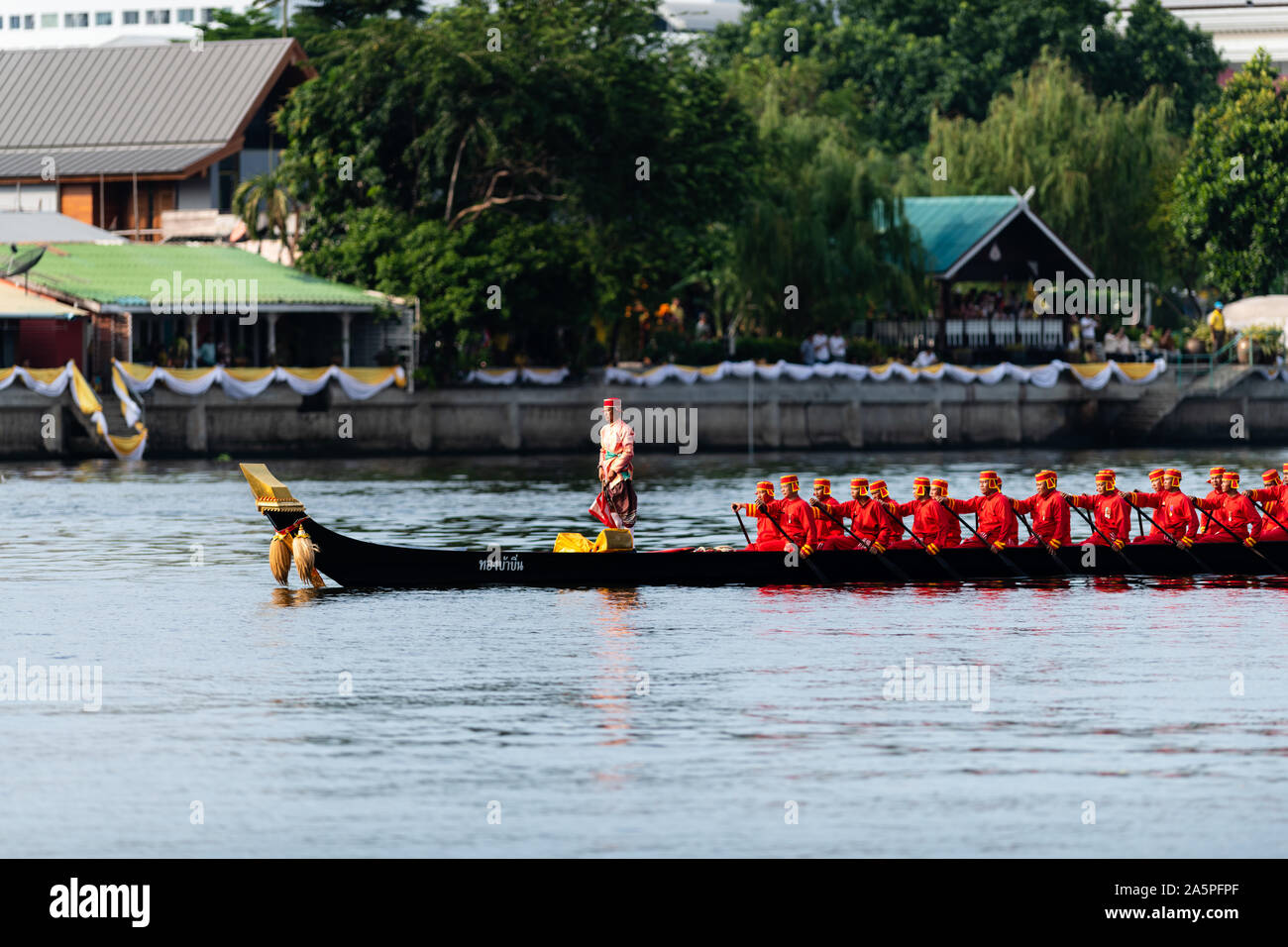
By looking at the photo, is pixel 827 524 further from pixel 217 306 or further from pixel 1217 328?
pixel 1217 328

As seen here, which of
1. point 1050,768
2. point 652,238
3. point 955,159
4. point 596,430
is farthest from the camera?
point 955,159

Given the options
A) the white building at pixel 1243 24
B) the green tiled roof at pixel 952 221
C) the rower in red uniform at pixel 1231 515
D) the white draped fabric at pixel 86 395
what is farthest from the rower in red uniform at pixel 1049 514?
the white building at pixel 1243 24

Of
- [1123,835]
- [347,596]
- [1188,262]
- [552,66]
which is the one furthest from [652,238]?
[1123,835]

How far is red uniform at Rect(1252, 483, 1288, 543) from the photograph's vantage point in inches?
1270

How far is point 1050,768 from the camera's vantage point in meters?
19.7

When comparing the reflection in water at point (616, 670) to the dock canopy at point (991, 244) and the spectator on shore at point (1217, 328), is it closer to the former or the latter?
the dock canopy at point (991, 244)

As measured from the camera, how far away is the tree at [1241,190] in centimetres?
7588

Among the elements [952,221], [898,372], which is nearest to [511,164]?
[898,372]

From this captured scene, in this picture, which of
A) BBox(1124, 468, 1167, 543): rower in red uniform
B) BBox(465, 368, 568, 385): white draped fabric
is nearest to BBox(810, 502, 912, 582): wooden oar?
BBox(1124, 468, 1167, 543): rower in red uniform

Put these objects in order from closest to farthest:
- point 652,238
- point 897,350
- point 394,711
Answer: point 394,711
point 652,238
point 897,350

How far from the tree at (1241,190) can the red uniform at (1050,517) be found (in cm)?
4766

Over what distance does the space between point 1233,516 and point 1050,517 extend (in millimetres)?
3046

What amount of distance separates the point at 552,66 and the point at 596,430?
420 inches
